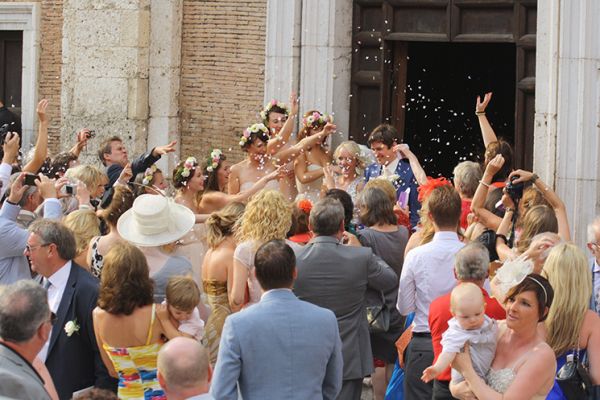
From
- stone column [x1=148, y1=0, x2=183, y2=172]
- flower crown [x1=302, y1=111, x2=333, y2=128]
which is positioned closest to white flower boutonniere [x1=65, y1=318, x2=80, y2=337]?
flower crown [x1=302, y1=111, x2=333, y2=128]

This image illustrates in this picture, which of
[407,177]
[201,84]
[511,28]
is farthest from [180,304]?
[201,84]

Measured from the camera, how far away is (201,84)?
47.8 feet

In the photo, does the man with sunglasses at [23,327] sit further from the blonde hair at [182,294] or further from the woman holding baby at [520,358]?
the woman holding baby at [520,358]

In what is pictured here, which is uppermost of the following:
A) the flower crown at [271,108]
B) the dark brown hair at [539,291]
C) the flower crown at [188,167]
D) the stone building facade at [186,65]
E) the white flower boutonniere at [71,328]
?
the stone building facade at [186,65]

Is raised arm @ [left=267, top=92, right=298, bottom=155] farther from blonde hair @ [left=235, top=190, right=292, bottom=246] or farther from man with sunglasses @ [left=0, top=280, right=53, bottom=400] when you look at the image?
man with sunglasses @ [left=0, top=280, right=53, bottom=400]

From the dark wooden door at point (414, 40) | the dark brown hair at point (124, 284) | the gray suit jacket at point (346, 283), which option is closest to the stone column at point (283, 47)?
the dark wooden door at point (414, 40)

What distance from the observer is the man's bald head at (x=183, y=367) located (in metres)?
5.67

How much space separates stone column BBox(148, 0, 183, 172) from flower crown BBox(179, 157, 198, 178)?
3.68m

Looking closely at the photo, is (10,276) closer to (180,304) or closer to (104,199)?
(104,199)

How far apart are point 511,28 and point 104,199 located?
5010mm

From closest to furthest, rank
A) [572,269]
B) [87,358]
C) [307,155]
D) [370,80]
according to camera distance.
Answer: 1. [572,269]
2. [87,358]
3. [307,155]
4. [370,80]

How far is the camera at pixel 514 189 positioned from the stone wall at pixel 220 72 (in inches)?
184

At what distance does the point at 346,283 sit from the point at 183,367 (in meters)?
Result: 2.61

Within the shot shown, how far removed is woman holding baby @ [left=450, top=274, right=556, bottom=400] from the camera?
6598mm
